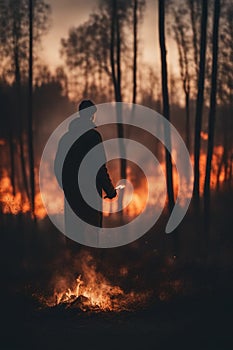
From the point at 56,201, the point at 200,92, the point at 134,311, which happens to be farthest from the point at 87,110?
the point at 56,201

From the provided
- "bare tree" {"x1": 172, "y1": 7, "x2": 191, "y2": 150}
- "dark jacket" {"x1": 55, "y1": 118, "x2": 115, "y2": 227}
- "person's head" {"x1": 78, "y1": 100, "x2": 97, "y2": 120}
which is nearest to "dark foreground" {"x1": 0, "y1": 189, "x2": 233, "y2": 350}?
"dark jacket" {"x1": 55, "y1": 118, "x2": 115, "y2": 227}

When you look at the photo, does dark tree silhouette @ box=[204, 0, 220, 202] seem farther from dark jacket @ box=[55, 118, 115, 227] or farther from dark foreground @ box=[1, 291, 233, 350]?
dark foreground @ box=[1, 291, 233, 350]

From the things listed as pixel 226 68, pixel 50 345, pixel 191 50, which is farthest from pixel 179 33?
pixel 50 345

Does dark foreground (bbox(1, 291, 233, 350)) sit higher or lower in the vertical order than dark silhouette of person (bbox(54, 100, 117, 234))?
lower

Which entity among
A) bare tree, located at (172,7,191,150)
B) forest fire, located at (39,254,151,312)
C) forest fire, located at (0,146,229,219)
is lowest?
forest fire, located at (39,254,151,312)

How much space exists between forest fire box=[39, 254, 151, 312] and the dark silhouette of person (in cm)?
109

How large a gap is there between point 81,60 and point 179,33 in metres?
5.48

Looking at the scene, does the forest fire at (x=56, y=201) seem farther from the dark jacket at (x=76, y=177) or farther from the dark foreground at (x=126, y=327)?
the dark foreground at (x=126, y=327)

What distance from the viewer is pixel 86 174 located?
37.9ft

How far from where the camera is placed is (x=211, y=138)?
21797 millimetres

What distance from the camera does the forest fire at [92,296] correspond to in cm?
984

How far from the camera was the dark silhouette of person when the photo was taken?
11.2 meters

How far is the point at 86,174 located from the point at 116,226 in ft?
43.9

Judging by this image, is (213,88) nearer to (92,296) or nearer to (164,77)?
(164,77)
